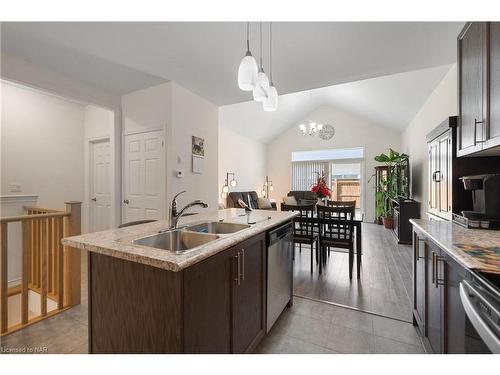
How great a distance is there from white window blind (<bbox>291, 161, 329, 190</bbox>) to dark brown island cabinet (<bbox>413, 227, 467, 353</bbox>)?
248 inches

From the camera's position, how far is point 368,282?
2.68 metres

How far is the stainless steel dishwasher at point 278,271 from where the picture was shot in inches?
65.8

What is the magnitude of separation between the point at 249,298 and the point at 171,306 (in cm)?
60

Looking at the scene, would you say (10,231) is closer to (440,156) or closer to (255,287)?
(255,287)

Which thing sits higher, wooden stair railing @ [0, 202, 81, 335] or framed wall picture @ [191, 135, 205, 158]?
framed wall picture @ [191, 135, 205, 158]

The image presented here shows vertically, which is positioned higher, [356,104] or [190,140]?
[356,104]

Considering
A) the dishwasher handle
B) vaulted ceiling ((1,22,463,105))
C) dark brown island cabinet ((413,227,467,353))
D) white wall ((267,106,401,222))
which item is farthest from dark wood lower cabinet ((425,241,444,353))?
white wall ((267,106,401,222))

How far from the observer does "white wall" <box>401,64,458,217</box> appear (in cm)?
295

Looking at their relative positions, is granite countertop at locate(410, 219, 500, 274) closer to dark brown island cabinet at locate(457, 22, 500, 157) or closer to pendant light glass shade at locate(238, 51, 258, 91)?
dark brown island cabinet at locate(457, 22, 500, 157)

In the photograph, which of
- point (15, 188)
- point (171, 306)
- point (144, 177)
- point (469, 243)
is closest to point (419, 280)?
point (469, 243)

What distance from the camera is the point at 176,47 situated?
2246 mm

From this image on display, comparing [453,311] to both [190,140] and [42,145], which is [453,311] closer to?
[190,140]

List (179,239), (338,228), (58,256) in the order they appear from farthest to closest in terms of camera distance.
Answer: (338,228) → (58,256) → (179,239)

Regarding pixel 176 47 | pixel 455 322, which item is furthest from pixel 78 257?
pixel 455 322
